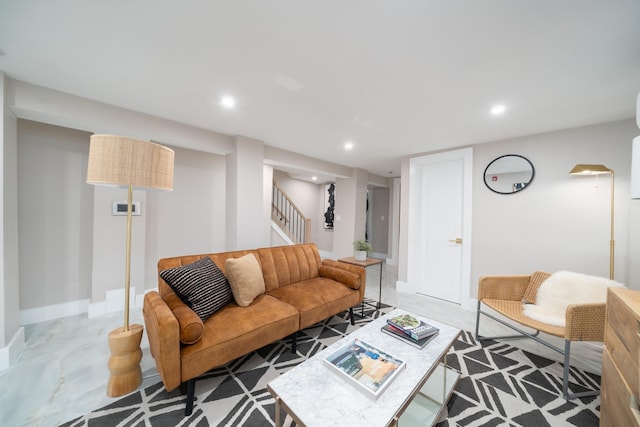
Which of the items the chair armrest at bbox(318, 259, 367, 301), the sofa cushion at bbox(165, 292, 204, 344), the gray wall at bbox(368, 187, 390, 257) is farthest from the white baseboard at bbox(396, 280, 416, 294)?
the sofa cushion at bbox(165, 292, 204, 344)

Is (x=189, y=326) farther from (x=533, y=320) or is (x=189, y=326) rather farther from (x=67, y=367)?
(x=533, y=320)

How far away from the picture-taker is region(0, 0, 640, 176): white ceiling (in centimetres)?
122

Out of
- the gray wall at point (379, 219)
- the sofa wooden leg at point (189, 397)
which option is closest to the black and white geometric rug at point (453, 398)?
the sofa wooden leg at point (189, 397)

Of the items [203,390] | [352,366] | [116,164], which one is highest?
[116,164]

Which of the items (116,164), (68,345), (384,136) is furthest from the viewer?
(384,136)

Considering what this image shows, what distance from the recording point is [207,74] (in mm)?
1807

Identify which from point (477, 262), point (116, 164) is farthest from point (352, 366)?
point (477, 262)

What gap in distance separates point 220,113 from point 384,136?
80.3 inches

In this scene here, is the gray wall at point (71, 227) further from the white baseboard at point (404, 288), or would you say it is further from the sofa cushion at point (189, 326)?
the white baseboard at point (404, 288)

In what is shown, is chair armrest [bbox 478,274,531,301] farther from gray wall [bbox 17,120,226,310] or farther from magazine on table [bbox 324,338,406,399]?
gray wall [bbox 17,120,226,310]

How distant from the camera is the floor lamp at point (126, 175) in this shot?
4.93ft

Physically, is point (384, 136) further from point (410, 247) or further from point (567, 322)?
point (567, 322)

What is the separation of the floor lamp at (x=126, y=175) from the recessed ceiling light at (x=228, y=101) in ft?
2.63

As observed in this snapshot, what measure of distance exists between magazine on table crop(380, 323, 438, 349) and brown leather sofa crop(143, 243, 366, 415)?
2.27 ft
